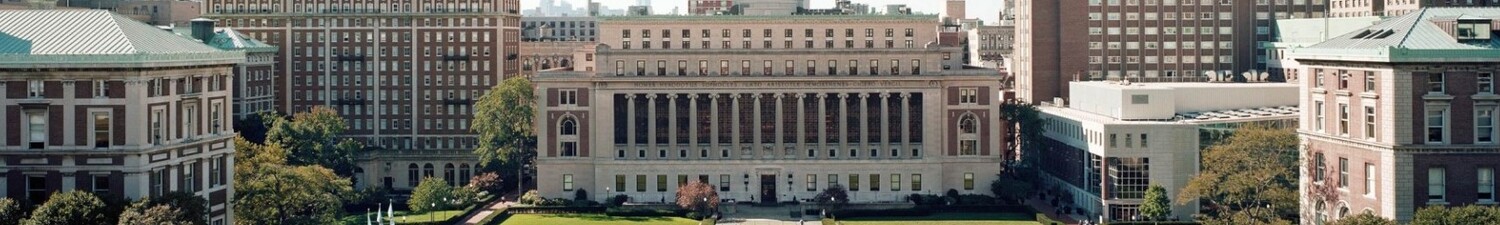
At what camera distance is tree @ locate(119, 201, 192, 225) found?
337ft

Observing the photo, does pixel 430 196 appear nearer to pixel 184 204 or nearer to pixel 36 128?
pixel 184 204

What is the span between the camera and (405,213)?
187000mm

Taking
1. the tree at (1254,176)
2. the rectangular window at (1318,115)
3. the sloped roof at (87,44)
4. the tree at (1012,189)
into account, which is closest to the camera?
the sloped roof at (87,44)

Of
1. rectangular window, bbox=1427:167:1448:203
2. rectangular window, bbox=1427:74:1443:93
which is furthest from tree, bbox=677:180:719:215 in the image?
rectangular window, bbox=1427:74:1443:93

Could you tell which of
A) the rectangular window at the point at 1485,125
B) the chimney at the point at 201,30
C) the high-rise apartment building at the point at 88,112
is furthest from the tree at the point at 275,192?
the rectangular window at the point at 1485,125

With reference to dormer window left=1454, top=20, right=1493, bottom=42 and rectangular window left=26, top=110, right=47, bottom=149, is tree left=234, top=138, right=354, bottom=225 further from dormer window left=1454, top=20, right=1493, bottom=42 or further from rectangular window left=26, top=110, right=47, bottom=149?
dormer window left=1454, top=20, right=1493, bottom=42

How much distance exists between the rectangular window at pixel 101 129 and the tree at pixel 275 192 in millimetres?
18083

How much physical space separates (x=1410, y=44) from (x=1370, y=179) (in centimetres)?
682

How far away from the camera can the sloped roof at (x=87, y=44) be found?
10606 centimetres

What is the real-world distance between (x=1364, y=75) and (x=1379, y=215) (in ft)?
22.3

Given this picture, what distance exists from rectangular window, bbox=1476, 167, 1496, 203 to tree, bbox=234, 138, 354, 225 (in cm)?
6614

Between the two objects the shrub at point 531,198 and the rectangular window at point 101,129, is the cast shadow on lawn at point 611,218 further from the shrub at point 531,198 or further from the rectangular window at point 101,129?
the rectangular window at point 101,129

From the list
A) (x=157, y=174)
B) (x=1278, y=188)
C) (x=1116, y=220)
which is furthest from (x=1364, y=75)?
(x=1116, y=220)

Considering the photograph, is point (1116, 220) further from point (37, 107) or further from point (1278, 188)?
point (37, 107)
